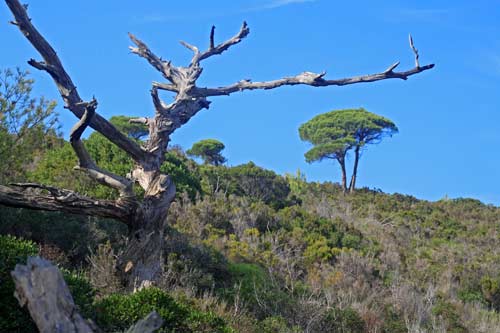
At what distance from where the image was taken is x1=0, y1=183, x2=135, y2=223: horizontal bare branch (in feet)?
29.6

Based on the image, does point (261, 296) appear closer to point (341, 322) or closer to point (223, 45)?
point (341, 322)

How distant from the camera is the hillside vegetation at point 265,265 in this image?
1058 centimetres

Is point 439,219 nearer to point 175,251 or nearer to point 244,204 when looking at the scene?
point 244,204

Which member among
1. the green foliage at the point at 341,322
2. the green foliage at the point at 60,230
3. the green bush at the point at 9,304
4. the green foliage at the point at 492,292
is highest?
the green foliage at the point at 492,292

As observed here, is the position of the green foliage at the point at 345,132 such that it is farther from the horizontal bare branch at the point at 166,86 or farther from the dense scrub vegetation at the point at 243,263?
the horizontal bare branch at the point at 166,86

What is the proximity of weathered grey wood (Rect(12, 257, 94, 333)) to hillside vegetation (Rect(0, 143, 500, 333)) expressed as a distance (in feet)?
3.28

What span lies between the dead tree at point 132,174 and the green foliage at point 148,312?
69.3 inches

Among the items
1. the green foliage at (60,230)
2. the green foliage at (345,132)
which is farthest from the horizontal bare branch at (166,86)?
the green foliage at (345,132)

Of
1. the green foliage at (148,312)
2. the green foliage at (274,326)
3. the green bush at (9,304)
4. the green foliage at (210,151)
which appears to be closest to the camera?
the green bush at (9,304)

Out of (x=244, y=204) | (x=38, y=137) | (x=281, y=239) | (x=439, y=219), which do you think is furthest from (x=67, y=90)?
(x=439, y=219)

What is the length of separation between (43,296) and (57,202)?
11.0ft

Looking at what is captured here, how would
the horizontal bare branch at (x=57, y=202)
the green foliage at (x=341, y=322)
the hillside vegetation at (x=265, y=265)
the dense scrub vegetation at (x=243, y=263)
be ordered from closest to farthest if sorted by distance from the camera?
the dense scrub vegetation at (x=243, y=263) < the horizontal bare branch at (x=57, y=202) < the hillside vegetation at (x=265, y=265) < the green foliage at (x=341, y=322)

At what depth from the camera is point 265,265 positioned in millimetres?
16078

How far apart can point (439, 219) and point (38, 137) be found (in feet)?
74.7
